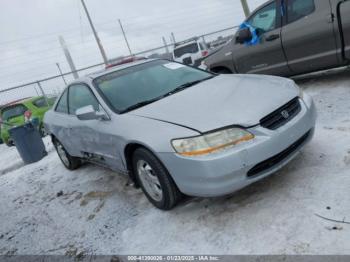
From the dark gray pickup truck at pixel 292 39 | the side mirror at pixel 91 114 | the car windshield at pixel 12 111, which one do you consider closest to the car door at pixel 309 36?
the dark gray pickup truck at pixel 292 39

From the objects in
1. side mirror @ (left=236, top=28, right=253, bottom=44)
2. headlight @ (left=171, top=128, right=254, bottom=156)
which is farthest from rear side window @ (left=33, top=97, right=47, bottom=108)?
headlight @ (left=171, top=128, right=254, bottom=156)

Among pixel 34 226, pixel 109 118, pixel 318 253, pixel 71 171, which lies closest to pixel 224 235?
pixel 318 253

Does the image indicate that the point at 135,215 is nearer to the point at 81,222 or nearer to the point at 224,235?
the point at 81,222

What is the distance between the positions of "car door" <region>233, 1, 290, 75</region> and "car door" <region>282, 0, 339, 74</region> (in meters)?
0.16

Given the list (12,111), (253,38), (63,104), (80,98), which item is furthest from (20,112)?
(253,38)

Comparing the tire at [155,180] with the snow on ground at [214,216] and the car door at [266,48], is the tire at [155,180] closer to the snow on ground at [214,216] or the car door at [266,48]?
the snow on ground at [214,216]

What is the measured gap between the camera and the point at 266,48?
20.2 feet

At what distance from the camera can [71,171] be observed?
582 cm

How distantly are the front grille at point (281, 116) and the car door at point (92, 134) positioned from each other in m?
1.57

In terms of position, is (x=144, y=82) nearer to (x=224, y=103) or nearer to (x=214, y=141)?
(x=224, y=103)

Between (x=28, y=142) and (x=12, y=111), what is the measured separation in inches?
165

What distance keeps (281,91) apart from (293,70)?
297cm

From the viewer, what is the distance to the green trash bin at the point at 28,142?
284 inches

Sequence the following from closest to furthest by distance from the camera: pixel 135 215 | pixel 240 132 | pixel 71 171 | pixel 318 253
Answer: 1. pixel 318 253
2. pixel 240 132
3. pixel 135 215
4. pixel 71 171
